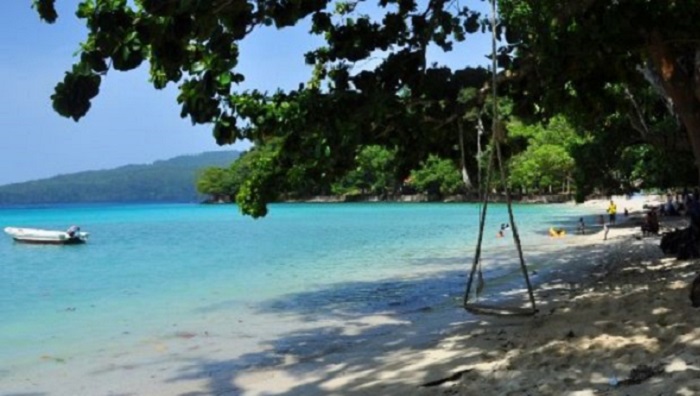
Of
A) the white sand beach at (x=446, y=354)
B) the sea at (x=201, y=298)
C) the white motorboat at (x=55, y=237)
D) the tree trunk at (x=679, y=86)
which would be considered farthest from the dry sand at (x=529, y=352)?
the white motorboat at (x=55, y=237)

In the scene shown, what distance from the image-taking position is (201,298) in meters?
12.9

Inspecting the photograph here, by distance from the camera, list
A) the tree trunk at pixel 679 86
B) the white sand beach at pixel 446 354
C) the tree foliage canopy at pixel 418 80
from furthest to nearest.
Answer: the tree trunk at pixel 679 86, the tree foliage canopy at pixel 418 80, the white sand beach at pixel 446 354

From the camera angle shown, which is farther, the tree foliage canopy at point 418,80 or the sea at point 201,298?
the sea at point 201,298

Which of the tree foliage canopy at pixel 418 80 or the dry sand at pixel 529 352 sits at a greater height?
the tree foliage canopy at pixel 418 80

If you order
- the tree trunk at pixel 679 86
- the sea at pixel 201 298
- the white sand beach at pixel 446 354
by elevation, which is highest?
the tree trunk at pixel 679 86

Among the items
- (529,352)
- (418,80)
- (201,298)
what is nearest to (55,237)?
(201,298)

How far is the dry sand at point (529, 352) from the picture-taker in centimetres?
415

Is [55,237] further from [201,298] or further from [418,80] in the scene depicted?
[418,80]

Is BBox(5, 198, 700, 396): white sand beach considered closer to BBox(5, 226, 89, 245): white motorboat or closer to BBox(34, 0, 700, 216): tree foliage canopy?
BBox(34, 0, 700, 216): tree foliage canopy

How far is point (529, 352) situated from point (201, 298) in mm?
8756

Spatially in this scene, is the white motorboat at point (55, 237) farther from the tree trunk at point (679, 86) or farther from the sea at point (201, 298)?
the tree trunk at point (679, 86)

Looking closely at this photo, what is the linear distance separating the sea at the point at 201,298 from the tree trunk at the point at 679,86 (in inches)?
155

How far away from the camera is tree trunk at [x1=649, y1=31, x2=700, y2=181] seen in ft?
23.2

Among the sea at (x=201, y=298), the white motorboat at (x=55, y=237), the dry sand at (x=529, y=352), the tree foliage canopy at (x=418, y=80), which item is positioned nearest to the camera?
the dry sand at (x=529, y=352)
